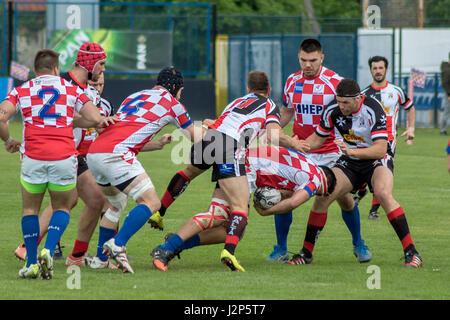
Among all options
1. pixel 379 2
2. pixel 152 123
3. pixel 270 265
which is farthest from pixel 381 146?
pixel 379 2

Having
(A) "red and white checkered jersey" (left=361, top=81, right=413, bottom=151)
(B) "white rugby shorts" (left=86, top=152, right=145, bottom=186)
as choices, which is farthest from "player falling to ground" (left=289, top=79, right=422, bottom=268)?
(A) "red and white checkered jersey" (left=361, top=81, right=413, bottom=151)

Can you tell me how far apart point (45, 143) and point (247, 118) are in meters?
1.95

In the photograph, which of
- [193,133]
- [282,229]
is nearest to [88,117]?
[193,133]

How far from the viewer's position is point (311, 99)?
928 cm

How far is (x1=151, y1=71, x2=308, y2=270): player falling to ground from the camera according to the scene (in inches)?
309

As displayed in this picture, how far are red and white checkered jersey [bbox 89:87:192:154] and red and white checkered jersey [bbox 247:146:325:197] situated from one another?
91 cm

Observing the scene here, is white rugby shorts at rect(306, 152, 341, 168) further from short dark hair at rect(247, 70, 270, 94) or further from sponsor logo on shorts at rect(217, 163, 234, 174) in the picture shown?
sponsor logo on shorts at rect(217, 163, 234, 174)

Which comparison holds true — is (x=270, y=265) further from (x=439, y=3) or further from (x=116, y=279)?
(x=439, y=3)

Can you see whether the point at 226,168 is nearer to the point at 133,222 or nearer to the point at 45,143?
the point at 133,222

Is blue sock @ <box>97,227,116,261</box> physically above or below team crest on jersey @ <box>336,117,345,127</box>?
below

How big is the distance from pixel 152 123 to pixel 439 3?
39.1 metres

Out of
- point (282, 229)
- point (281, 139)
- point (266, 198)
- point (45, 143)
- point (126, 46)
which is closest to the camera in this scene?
point (45, 143)

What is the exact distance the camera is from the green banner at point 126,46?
28.9 meters

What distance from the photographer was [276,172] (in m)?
8.35
